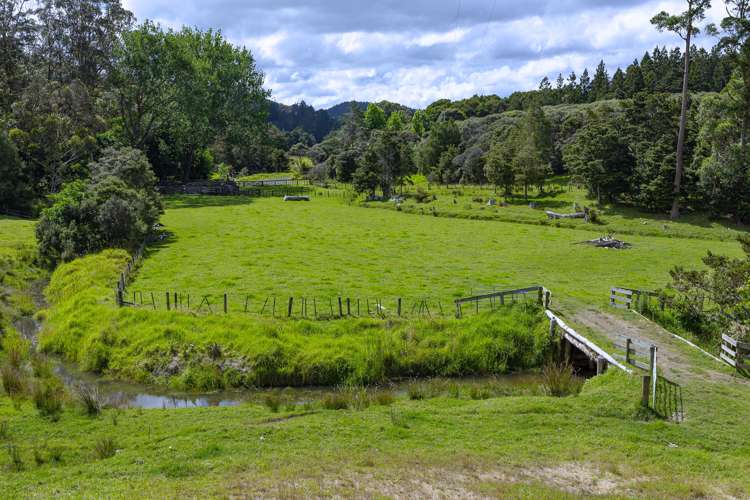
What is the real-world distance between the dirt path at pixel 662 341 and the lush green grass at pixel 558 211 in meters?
28.9

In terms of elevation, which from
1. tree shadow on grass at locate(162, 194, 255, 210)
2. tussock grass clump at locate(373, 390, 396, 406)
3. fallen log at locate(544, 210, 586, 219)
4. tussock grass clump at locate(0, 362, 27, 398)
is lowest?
tussock grass clump at locate(373, 390, 396, 406)

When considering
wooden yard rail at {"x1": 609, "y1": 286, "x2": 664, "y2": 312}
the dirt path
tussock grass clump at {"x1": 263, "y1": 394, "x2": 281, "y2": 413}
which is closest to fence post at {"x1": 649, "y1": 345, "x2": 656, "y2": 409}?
the dirt path

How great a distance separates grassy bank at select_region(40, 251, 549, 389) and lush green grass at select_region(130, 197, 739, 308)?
4333 millimetres

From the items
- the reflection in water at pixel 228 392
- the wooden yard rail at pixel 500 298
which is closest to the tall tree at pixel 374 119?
the wooden yard rail at pixel 500 298

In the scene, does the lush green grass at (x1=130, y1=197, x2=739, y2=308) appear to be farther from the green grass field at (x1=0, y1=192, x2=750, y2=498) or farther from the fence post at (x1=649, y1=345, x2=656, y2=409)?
the fence post at (x1=649, y1=345, x2=656, y2=409)

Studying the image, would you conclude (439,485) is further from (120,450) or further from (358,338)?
(358,338)

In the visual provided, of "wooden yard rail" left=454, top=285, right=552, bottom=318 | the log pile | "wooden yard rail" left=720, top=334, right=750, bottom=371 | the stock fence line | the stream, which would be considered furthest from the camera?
the log pile

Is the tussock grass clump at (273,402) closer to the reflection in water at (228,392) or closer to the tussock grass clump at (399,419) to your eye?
the reflection in water at (228,392)

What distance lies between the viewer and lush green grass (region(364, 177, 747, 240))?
51875mm

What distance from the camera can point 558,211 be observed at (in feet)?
205

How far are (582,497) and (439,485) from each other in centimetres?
320

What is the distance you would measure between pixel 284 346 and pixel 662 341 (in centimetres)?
1620

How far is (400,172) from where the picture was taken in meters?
79.9

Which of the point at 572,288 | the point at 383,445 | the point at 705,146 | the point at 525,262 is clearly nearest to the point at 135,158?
the point at 525,262
